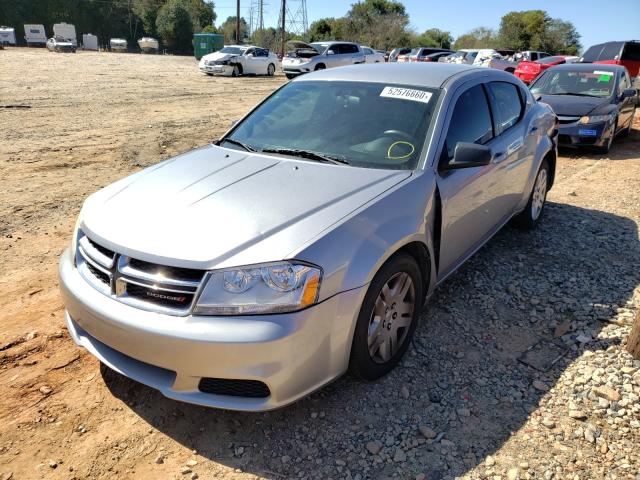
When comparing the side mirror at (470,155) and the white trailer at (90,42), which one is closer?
the side mirror at (470,155)

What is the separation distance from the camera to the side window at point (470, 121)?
3396mm

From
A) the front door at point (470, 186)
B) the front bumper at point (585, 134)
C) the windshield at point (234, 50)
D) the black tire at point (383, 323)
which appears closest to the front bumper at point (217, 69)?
the windshield at point (234, 50)

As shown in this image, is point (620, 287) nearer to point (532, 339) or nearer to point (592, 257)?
point (592, 257)

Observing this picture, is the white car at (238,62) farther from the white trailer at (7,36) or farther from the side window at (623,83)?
the white trailer at (7,36)

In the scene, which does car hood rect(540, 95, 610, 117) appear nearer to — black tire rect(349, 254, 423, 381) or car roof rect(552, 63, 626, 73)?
car roof rect(552, 63, 626, 73)

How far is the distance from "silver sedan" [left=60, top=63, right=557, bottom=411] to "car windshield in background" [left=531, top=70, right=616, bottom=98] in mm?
7144

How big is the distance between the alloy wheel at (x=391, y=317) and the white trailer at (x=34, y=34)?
72496mm

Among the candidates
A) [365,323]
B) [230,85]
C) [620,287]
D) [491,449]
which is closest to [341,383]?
[365,323]

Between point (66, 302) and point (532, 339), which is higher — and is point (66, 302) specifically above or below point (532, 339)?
above

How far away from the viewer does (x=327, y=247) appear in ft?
7.70

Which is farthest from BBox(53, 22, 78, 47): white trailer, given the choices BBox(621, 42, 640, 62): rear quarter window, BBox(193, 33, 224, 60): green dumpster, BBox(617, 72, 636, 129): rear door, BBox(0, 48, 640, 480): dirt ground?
BBox(0, 48, 640, 480): dirt ground

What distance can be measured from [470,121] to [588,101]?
7.02 m

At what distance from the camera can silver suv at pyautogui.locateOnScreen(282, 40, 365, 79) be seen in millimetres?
24906

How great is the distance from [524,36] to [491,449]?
220 ft
